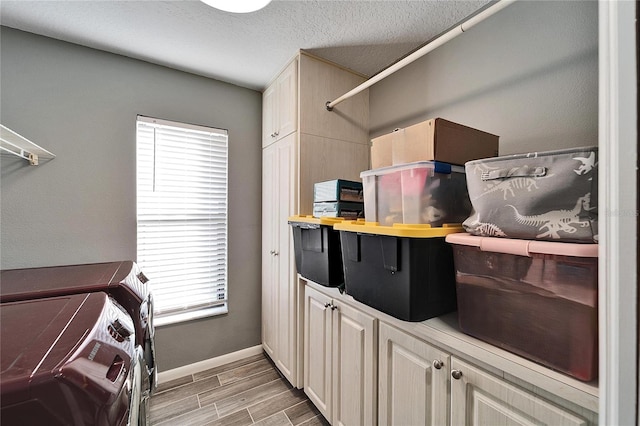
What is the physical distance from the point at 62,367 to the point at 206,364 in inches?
78.2

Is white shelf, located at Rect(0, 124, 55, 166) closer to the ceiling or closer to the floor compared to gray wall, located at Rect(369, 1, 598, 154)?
closer to the floor

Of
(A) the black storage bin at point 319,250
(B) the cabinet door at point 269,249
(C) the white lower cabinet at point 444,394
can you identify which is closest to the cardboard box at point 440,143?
(A) the black storage bin at point 319,250

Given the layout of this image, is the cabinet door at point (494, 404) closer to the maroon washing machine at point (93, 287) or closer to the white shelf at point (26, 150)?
the maroon washing machine at point (93, 287)

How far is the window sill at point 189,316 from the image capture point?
79.9 inches

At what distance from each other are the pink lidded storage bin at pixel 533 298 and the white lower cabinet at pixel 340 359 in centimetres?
51

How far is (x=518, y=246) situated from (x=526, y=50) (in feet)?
3.66

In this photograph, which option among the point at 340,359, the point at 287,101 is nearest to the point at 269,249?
the point at 340,359

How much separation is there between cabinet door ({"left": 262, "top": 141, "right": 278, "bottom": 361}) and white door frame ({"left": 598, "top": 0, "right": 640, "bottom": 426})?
1869 millimetres

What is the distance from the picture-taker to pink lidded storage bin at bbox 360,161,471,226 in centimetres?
102

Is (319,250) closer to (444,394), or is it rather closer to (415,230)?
(415,230)

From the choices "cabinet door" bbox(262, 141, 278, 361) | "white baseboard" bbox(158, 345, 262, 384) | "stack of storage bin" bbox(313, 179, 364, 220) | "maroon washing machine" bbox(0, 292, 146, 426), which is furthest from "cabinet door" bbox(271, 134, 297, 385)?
"maroon washing machine" bbox(0, 292, 146, 426)

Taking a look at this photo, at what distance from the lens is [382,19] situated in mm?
1485

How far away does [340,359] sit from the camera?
142 centimetres

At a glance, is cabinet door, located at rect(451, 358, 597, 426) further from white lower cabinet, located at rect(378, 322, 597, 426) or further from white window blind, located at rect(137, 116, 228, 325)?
white window blind, located at rect(137, 116, 228, 325)
